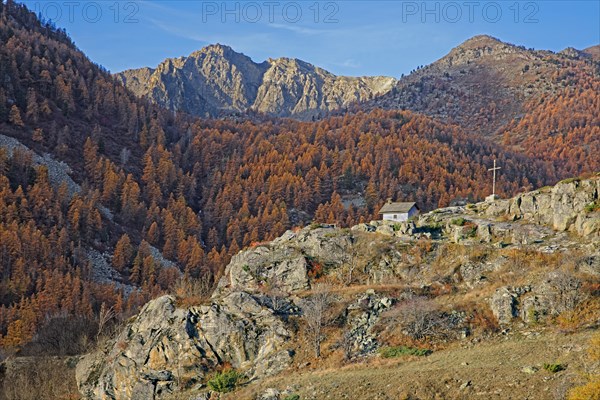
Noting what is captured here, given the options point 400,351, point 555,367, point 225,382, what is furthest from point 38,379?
point 555,367

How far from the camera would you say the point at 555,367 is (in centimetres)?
3241

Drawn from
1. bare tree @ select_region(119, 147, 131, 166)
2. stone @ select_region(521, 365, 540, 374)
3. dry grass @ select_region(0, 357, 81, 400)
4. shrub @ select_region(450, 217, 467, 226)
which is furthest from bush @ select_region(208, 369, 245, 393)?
bare tree @ select_region(119, 147, 131, 166)

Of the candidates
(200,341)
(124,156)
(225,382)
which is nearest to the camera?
(225,382)

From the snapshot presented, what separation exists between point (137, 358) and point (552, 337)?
34.3m

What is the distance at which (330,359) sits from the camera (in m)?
43.4

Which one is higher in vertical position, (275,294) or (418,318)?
(275,294)

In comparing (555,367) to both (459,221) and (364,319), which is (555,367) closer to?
(364,319)

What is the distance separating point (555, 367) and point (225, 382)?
23890 mm

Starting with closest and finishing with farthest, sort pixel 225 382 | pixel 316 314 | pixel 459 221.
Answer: pixel 225 382 → pixel 316 314 → pixel 459 221

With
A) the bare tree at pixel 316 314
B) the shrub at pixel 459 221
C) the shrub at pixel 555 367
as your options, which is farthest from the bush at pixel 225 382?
the shrub at pixel 459 221

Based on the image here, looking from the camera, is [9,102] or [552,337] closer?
[552,337]

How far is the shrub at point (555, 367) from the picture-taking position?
32344 mm

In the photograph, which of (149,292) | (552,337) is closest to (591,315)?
(552,337)

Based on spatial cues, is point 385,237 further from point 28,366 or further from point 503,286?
point 28,366
